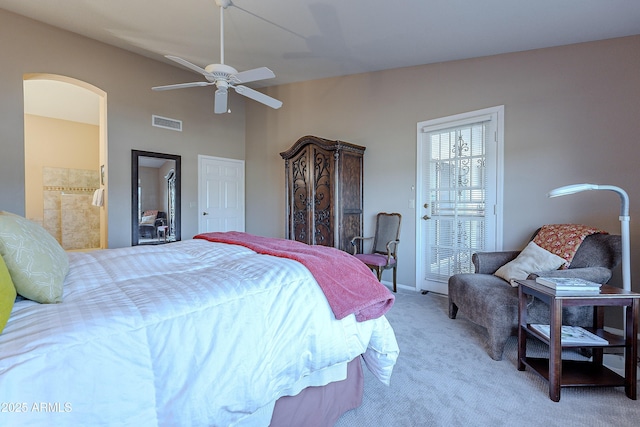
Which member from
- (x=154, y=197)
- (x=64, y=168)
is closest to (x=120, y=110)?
(x=154, y=197)

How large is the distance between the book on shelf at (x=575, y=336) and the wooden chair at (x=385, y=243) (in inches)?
72.5

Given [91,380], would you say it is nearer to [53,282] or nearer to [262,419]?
[53,282]

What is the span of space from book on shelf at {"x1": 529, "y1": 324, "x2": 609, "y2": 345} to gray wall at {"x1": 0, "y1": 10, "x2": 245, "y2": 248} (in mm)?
4799

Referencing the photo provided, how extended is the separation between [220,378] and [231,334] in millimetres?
138

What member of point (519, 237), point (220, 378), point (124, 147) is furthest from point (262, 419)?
point (124, 147)

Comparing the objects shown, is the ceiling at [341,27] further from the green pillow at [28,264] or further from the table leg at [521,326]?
the green pillow at [28,264]

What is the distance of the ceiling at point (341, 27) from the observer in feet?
8.43

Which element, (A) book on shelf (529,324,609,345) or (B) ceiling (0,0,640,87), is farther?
(B) ceiling (0,0,640,87)

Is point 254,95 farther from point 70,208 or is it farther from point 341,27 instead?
point 70,208

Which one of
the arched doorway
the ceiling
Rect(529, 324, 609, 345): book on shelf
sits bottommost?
Rect(529, 324, 609, 345): book on shelf

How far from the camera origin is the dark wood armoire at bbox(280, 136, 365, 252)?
3.95m

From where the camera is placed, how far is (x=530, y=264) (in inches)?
98.0

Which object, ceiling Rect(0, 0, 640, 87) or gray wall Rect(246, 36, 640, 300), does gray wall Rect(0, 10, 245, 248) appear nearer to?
ceiling Rect(0, 0, 640, 87)

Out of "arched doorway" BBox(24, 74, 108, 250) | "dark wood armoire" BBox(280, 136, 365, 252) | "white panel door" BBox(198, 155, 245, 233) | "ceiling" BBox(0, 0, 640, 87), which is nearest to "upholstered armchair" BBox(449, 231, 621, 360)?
"dark wood armoire" BBox(280, 136, 365, 252)
